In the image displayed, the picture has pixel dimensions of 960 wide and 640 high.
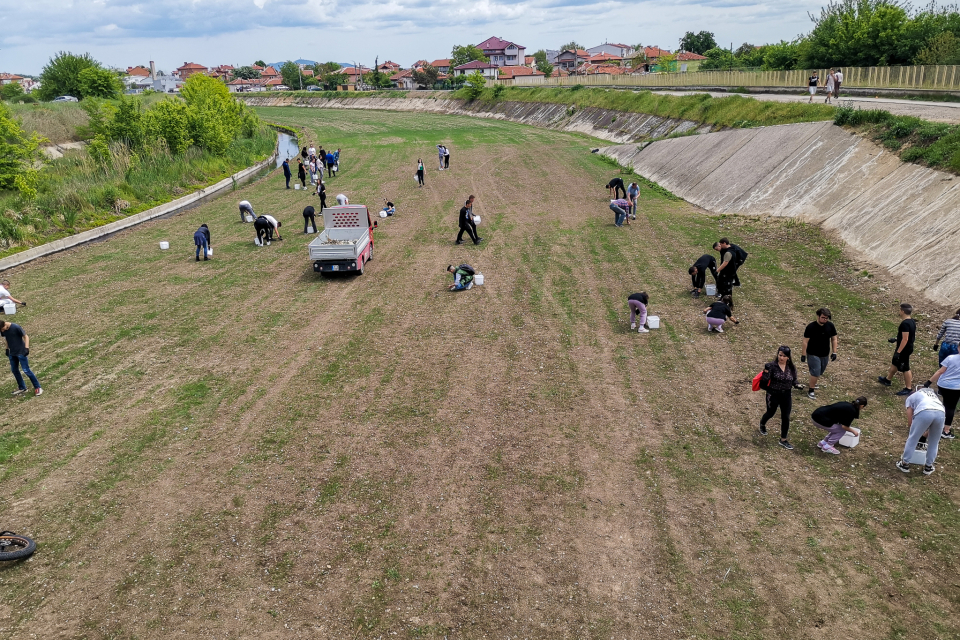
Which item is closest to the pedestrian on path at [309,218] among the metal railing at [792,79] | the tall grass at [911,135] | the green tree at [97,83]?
the tall grass at [911,135]

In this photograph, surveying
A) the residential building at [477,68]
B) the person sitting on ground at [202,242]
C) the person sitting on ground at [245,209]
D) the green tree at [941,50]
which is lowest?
the person sitting on ground at [202,242]

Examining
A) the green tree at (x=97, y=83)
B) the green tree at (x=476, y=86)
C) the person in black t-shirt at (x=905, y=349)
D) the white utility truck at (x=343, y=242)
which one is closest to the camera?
the person in black t-shirt at (x=905, y=349)

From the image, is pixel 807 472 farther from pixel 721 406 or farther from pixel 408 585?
pixel 408 585

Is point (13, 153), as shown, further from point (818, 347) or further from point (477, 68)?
point (477, 68)

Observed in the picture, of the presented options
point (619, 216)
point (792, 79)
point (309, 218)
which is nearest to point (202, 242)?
point (309, 218)

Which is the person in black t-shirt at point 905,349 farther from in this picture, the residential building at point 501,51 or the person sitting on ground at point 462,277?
the residential building at point 501,51

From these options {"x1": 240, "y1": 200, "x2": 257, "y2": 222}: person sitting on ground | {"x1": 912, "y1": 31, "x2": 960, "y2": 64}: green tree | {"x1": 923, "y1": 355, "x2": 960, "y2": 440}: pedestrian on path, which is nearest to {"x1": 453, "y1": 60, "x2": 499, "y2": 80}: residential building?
{"x1": 912, "y1": 31, "x2": 960, "y2": 64}: green tree
